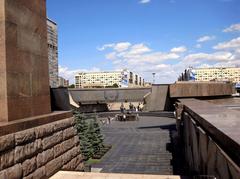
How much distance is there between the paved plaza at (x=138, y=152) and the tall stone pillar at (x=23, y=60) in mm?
7096

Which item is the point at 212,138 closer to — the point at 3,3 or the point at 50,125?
the point at 50,125

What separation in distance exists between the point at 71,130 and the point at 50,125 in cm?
117

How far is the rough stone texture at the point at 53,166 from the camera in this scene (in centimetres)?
534

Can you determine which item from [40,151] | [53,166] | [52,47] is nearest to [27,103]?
[40,151]

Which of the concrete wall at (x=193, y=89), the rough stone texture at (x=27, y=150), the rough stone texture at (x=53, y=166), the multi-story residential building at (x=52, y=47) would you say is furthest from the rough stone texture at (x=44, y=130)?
the multi-story residential building at (x=52, y=47)

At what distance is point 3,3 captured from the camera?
4.59 m

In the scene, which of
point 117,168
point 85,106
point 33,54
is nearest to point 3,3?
point 33,54

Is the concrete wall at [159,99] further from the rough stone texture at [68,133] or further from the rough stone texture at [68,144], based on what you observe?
the rough stone texture at [68,144]

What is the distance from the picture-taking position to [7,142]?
13.6ft

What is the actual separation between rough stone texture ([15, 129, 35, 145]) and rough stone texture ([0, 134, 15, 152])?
0.11 meters

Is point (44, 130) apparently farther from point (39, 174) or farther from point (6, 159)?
point (6, 159)

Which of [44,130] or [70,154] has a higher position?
[44,130]

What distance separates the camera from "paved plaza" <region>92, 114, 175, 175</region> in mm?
12391

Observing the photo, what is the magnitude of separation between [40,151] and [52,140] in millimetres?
516
